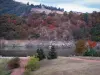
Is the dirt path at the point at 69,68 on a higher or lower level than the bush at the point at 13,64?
higher

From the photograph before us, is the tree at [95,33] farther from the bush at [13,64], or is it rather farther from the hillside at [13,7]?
the bush at [13,64]

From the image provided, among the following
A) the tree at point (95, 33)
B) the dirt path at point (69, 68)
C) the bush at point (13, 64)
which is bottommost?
the tree at point (95, 33)

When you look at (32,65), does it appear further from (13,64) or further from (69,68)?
(69,68)

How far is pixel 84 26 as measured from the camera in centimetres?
13425

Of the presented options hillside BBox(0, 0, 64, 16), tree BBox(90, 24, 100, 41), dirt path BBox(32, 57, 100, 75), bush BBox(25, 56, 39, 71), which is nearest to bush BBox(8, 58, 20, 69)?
bush BBox(25, 56, 39, 71)

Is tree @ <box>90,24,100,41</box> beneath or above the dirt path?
beneath

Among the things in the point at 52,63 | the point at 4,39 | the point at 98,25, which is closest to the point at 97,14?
the point at 98,25

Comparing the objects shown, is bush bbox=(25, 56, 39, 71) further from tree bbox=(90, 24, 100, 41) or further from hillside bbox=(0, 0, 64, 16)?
hillside bbox=(0, 0, 64, 16)

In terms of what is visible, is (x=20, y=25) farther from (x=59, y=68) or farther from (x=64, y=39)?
(x=59, y=68)

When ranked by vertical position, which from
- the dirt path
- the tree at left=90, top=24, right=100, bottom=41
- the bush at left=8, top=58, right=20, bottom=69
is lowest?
the tree at left=90, top=24, right=100, bottom=41

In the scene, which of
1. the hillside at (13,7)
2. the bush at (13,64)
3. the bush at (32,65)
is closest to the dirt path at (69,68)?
the bush at (32,65)

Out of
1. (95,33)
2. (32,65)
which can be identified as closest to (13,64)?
(32,65)

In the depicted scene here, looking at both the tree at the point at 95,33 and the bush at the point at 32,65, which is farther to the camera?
the tree at the point at 95,33

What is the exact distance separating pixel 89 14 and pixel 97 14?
3138 millimetres
